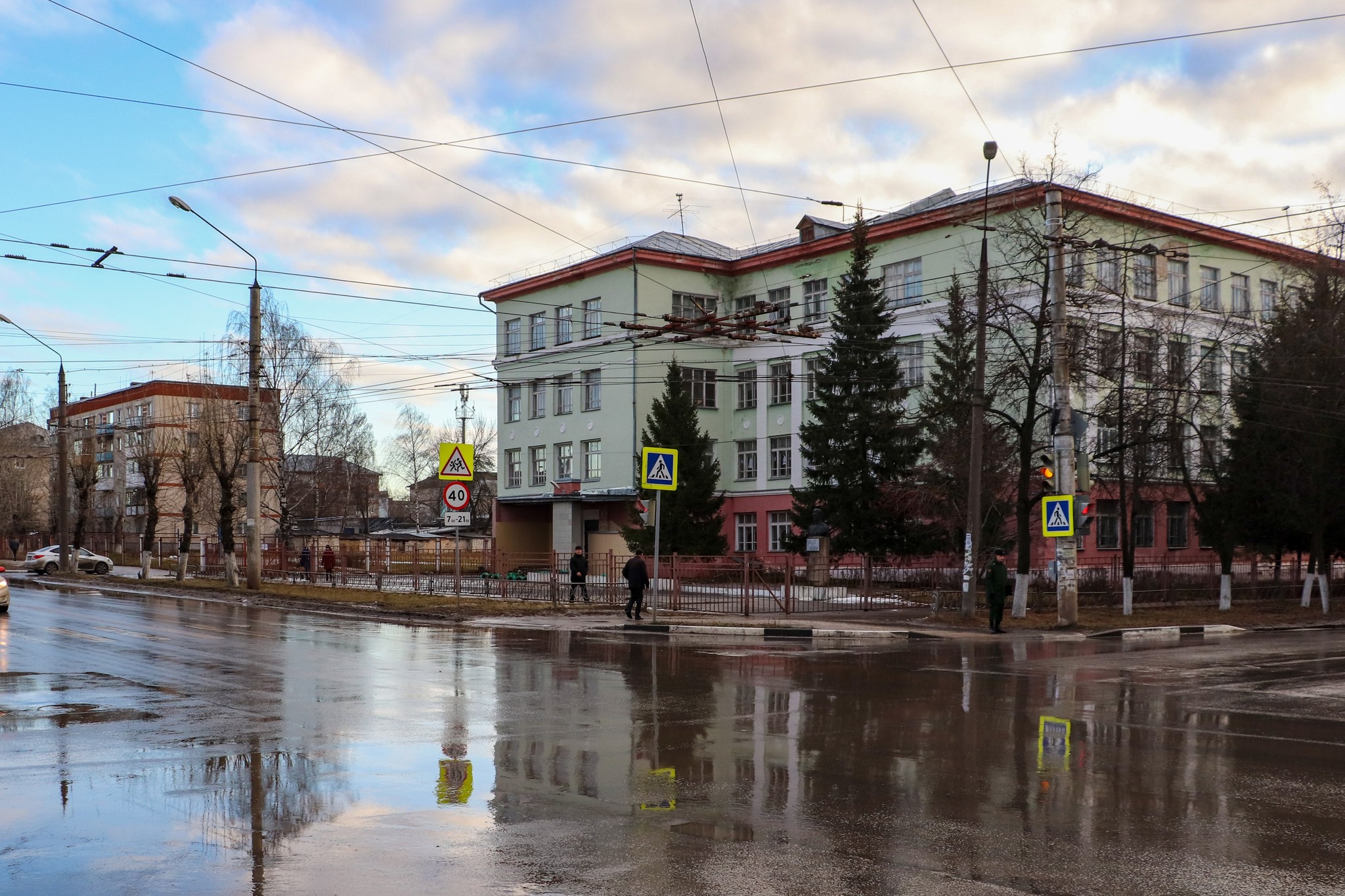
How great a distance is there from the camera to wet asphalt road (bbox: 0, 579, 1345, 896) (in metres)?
6.21

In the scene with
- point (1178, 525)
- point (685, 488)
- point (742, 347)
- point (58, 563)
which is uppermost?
point (742, 347)

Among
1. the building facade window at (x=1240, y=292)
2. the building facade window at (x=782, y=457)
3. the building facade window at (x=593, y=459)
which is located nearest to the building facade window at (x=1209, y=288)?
the building facade window at (x=1240, y=292)

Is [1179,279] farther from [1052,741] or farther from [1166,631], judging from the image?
[1052,741]

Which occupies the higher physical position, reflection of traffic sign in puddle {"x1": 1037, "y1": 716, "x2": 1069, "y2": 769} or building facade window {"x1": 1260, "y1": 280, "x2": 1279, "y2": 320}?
building facade window {"x1": 1260, "y1": 280, "x2": 1279, "y2": 320}

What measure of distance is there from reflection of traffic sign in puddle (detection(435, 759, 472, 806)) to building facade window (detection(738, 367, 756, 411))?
5069 centimetres

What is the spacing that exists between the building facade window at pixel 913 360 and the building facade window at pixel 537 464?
836 inches

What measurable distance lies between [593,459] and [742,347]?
31.3 feet

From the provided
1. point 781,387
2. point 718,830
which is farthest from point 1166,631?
point 781,387

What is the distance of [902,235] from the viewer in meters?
52.3

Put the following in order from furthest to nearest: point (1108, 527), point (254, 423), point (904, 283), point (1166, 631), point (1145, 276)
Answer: point (904, 283) < point (1108, 527) < point (1145, 276) < point (254, 423) < point (1166, 631)

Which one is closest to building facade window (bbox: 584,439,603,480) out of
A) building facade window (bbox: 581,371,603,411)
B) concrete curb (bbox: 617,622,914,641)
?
building facade window (bbox: 581,371,603,411)

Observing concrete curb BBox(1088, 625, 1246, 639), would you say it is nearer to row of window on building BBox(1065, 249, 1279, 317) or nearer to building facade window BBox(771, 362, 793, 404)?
row of window on building BBox(1065, 249, 1279, 317)

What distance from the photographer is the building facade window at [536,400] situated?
64.8 m

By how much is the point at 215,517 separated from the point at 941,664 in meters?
62.5
